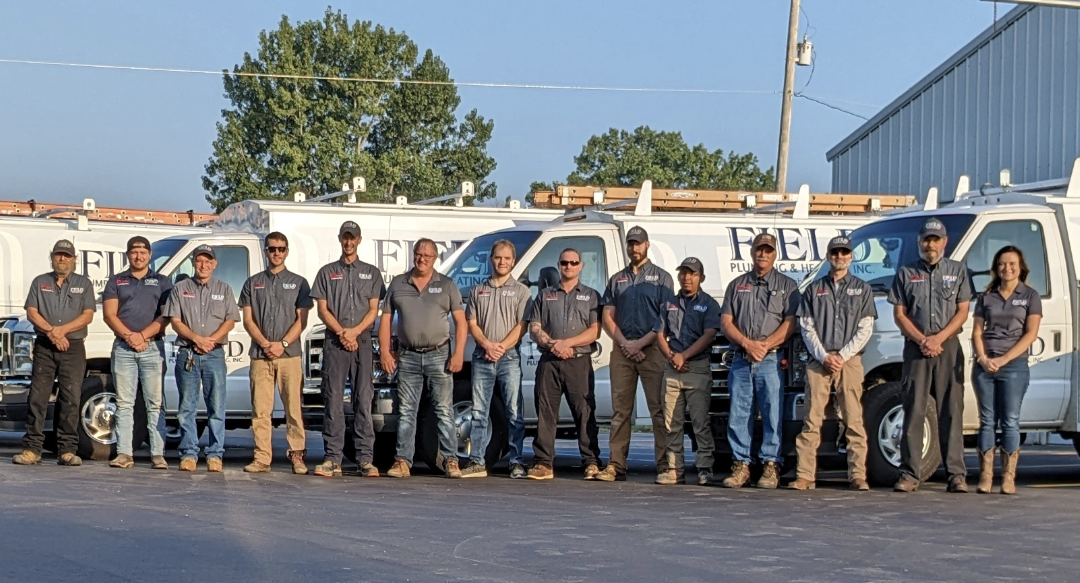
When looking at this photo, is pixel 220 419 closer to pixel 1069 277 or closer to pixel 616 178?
pixel 1069 277

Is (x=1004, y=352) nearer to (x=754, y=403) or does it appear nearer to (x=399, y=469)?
(x=754, y=403)

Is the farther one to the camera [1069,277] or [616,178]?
[616,178]

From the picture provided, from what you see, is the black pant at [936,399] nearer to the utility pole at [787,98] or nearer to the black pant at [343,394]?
the black pant at [343,394]

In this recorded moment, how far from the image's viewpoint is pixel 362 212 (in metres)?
16.3

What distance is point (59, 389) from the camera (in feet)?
43.8

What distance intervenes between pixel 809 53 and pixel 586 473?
52.1 ft

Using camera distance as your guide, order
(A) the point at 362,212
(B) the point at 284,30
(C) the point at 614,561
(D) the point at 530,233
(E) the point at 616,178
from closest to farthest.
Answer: (C) the point at 614,561 < (D) the point at 530,233 < (A) the point at 362,212 < (B) the point at 284,30 < (E) the point at 616,178

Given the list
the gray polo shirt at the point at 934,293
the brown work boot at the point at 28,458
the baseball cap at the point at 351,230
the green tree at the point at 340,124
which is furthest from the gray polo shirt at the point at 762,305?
the green tree at the point at 340,124

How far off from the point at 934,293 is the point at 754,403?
171 cm

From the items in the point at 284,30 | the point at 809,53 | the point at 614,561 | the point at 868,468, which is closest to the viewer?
the point at 614,561

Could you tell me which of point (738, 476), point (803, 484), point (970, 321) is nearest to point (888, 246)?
point (970, 321)

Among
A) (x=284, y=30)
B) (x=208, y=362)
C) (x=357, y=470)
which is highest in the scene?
(x=284, y=30)

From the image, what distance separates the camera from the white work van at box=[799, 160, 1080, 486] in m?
11.7

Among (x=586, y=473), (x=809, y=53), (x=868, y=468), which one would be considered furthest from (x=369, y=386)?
(x=809, y=53)
